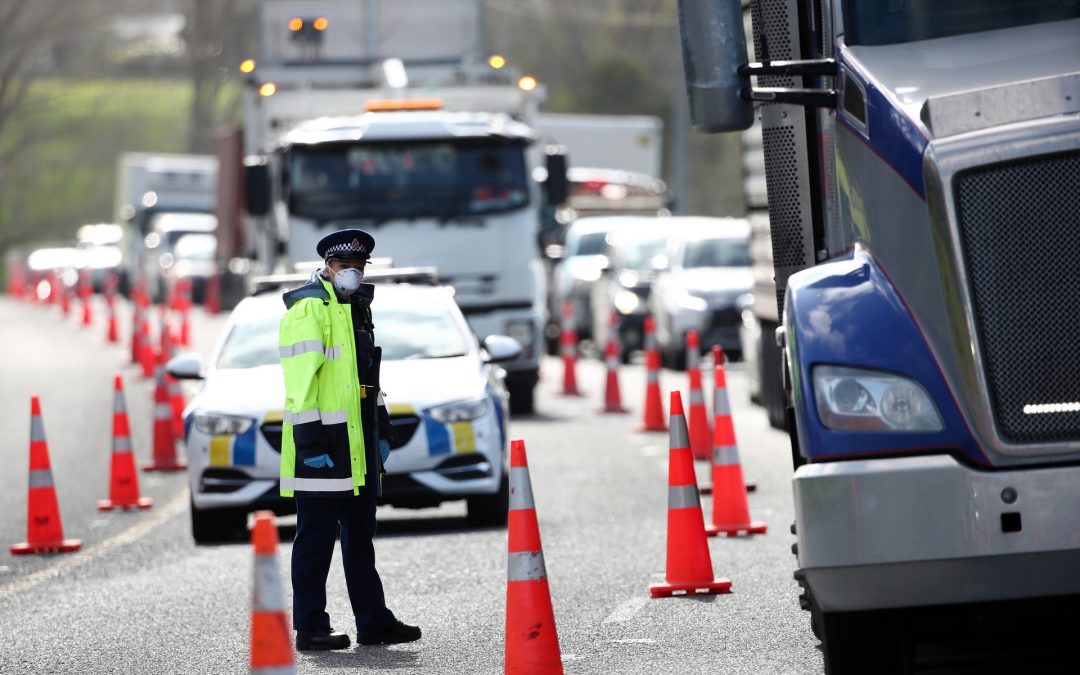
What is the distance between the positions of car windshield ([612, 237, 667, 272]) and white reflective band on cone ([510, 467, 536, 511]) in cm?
2097

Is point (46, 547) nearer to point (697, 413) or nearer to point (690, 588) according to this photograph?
point (690, 588)

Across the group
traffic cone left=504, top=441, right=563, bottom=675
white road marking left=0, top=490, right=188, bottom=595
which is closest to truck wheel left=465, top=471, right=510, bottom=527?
white road marking left=0, top=490, right=188, bottom=595

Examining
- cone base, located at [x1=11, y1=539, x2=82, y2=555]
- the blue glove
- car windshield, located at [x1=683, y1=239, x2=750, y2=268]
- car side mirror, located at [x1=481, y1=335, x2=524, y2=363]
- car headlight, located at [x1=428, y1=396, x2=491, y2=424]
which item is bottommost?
car windshield, located at [x1=683, y1=239, x2=750, y2=268]

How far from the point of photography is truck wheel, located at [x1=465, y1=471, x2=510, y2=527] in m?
13.3

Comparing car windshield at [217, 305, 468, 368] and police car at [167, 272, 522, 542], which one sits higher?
car windshield at [217, 305, 468, 368]

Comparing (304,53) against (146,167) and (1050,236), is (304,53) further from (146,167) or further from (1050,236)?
(146,167)

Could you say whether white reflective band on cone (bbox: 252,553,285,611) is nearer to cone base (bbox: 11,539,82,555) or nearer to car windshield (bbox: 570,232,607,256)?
cone base (bbox: 11,539,82,555)

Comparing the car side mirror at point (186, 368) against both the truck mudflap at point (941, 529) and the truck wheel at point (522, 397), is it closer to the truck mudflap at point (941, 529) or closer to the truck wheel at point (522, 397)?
the truck mudflap at point (941, 529)

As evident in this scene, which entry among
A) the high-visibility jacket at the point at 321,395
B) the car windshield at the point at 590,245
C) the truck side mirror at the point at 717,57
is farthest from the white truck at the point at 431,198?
the truck side mirror at the point at 717,57

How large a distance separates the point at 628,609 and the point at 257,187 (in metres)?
12.1

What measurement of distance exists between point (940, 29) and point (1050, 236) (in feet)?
4.62

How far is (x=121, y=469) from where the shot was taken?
49.6 feet

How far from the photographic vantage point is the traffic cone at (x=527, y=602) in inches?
314

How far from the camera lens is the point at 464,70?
2375cm
